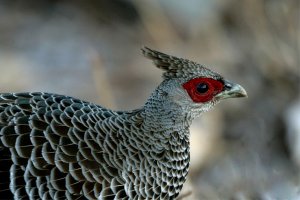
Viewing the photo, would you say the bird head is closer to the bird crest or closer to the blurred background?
the bird crest

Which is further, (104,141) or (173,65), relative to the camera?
(173,65)

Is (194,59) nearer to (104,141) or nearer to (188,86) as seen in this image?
(188,86)

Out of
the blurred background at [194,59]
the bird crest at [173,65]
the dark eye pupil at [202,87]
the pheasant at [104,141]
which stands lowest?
the pheasant at [104,141]

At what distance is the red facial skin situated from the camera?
5.87 metres

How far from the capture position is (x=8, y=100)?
5.90m

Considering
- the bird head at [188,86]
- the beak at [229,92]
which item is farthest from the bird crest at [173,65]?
the beak at [229,92]

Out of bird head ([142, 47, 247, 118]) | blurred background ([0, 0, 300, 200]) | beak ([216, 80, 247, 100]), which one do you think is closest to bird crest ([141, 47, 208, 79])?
bird head ([142, 47, 247, 118])

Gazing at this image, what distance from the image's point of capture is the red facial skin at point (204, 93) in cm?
587

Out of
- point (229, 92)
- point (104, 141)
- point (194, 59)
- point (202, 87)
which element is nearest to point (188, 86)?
point (202, 87)

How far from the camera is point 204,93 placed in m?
5.89

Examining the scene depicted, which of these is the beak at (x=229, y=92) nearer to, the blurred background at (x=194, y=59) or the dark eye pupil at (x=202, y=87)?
the dark eye pupil at (x=202, y=87)

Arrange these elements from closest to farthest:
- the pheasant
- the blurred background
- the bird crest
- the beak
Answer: the pheasant < the bird crest < the beak < the blurred background

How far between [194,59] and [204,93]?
6516 millimetres

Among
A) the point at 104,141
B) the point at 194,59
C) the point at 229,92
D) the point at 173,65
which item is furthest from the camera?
the point at 194,59
